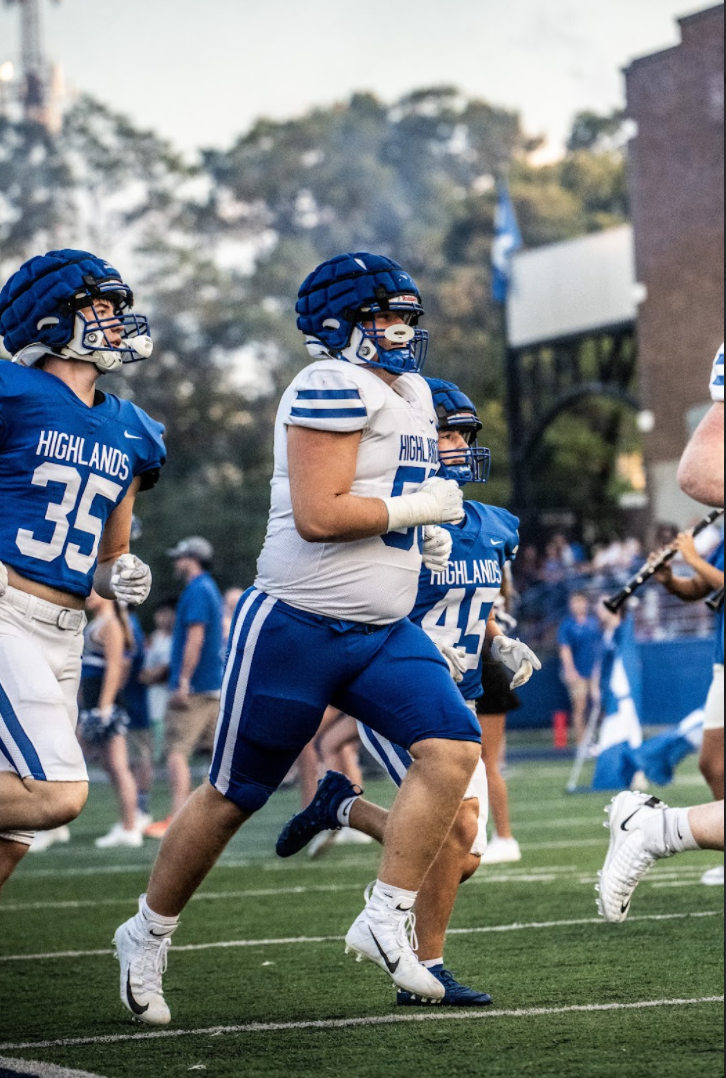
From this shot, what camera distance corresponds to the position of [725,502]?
340cm

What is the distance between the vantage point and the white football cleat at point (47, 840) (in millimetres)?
11766

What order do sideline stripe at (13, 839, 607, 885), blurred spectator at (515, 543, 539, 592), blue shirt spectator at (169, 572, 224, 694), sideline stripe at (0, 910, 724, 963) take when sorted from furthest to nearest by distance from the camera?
blurred spectator at (515, 543, 539, 592) < blue shirt spectator at (169, 572, 224, 694) < sideline stripe at (13, 839, 607, 885) < sideline stripe at (0, 910, 724, 963)

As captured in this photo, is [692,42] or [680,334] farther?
[680,334]

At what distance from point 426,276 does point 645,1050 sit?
43.5 meters

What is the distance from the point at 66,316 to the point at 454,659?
5.37ft

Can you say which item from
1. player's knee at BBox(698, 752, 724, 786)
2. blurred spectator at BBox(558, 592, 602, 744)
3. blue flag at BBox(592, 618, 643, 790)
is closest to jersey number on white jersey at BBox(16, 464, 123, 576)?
player's knee at BBox(698, 752, 724, 786)

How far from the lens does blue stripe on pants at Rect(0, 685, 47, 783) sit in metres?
4.62

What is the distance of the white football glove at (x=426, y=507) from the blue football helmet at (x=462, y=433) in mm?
854

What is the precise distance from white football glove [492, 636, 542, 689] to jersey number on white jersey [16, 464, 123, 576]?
4.72 ft

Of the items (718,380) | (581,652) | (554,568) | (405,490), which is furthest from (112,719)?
(554,568)

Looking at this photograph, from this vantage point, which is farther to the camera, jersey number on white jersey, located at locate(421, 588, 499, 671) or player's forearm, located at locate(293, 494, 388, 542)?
jersey number on white jersey, located at locate(421, 588, 499, 671)

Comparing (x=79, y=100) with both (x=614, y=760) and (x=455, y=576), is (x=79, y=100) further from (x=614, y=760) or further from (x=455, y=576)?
(x=455, y=576)

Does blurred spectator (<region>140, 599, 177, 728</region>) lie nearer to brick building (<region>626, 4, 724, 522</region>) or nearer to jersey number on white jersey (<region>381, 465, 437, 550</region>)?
jersey number on white jersey (<region>381, 465, 437, 550</region>)

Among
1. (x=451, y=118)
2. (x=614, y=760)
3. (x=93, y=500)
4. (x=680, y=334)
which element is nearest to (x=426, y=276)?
(x=451, y=118)
